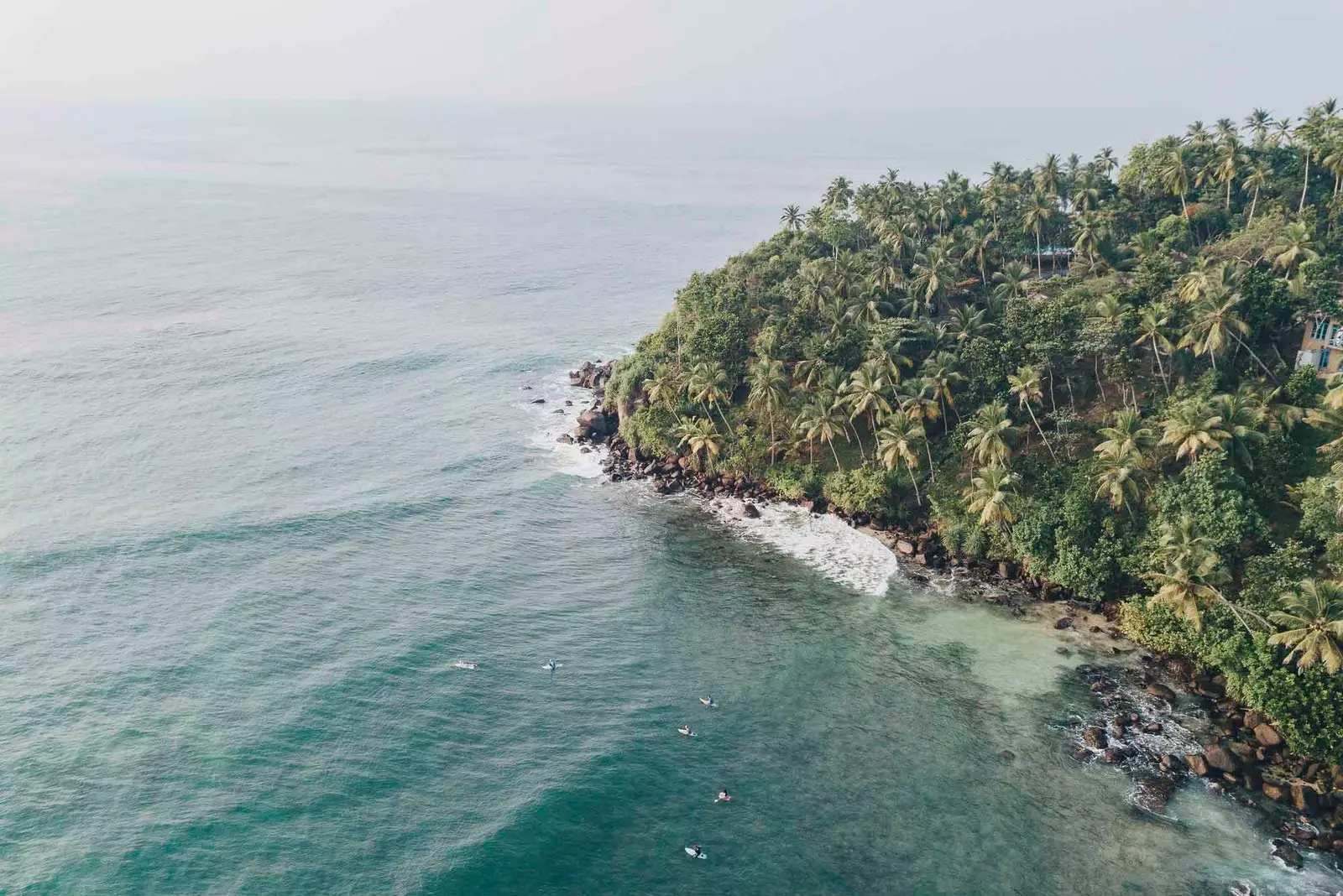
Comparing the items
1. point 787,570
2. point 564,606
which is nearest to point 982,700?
point 787,570

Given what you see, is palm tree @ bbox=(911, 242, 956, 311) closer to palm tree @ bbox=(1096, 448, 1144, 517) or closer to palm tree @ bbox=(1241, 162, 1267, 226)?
palm tree @ bbox=(1096, 448, 1144, 517)

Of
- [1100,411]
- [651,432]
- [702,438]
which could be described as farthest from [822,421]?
[1100,411]

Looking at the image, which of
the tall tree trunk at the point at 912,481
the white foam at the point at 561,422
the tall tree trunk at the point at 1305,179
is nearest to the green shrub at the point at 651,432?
the white foam at the point at 561,422

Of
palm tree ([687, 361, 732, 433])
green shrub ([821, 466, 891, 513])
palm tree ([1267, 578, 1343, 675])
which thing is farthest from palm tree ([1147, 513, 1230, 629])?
palm tree ([687, 361, 732, 433])

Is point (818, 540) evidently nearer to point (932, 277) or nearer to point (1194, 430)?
point (1194, 430)

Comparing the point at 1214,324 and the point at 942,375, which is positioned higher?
the point at 1214,324

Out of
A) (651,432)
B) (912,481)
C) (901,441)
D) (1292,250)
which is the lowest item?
(912,481)
